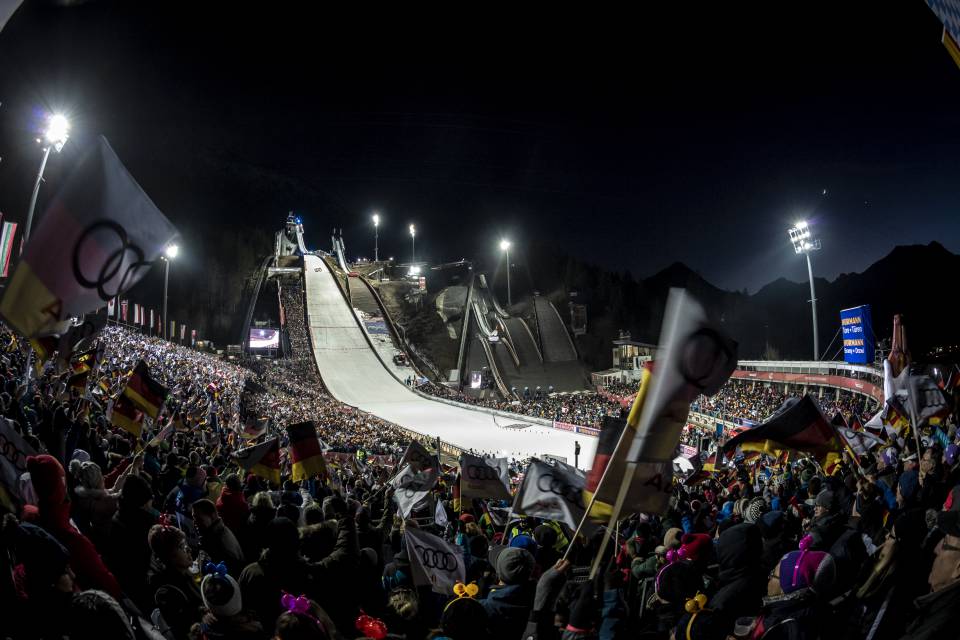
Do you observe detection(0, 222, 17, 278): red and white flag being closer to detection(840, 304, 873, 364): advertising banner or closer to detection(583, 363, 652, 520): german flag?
detection(583, 363, 652, 520): german flag

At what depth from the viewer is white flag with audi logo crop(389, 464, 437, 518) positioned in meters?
6.32

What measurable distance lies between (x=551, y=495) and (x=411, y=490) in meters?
1.82

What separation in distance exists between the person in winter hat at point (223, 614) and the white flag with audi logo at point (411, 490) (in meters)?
3.61

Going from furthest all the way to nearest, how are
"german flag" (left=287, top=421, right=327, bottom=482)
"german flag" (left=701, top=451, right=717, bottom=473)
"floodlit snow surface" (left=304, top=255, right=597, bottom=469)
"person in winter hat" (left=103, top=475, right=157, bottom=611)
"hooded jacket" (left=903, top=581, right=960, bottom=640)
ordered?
"floodlit snow surface" (left=304, top=255, right=597, bottom=469) → "german flag" (left=701, top=451, right=717, bottom=473) → "german flag" (left=287, top=421, right=327, bottom=482) → "person in winter hat" (left=103, top=475, right=157, bottom=611) → "hooded jacket" (left=903, top=581, right=960, bottom=640)

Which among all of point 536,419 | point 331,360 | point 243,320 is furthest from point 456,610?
point 243,320

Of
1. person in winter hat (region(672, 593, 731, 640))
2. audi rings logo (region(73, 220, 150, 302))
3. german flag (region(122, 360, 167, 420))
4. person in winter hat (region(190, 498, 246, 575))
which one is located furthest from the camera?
german flag (region(122, 360, 167, 420))

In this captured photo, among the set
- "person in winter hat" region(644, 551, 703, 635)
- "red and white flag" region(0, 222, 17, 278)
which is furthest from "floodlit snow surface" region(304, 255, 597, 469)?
"red and white flag" region(0, 222, 17, 278)

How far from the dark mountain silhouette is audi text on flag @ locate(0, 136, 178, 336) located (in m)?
62.9

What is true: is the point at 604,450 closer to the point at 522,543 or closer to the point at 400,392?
the point at 522,543

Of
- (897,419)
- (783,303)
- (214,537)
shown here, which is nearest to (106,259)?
(214,537)

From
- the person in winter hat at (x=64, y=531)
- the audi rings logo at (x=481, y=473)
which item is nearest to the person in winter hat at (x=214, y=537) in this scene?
the person in winter hat at (x=64, y=531)

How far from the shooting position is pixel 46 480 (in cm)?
273

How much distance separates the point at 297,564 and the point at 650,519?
177 inches

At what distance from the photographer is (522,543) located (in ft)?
12.6
